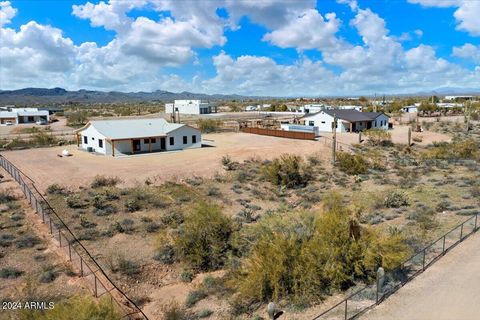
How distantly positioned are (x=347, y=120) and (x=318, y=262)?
52.2 meters

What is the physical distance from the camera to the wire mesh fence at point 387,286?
1209 cm

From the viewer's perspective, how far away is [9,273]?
16766mm

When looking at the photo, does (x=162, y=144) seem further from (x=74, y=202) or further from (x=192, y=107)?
(x=192, y=107)

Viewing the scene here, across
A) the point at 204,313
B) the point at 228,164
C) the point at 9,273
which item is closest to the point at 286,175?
the point at 228,164

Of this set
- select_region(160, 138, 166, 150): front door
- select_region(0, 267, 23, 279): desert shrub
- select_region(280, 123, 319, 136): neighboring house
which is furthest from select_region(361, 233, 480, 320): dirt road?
select_region(280, 123, 319, 136): neighboring house

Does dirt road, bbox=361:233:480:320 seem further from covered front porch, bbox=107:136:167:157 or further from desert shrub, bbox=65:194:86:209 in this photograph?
covered front porch, bbox=107:136:167:157

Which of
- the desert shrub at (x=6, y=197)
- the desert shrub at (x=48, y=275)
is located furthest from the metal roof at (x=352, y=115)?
the desert shrub at (x=48, y=275)

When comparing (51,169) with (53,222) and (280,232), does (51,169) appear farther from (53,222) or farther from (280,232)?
(280,232)

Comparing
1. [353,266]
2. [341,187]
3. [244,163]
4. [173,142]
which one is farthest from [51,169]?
[353,266]

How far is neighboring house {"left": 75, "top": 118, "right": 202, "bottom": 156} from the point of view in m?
40.2

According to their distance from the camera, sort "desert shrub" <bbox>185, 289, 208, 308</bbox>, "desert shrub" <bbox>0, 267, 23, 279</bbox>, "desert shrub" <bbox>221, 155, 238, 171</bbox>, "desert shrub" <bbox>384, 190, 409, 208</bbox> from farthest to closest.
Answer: "desert shrub" <bbox>221, 155, 238, 171</bbox>, "desert shrub" <bbox>384, 190, 409, 208</bbox>, "desert shrub" <bbox>0, 267, 23, 279</bbox>, "desert shrub" <bbox>185, 289, 208, 308</bbox>

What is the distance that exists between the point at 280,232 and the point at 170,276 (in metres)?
5.59

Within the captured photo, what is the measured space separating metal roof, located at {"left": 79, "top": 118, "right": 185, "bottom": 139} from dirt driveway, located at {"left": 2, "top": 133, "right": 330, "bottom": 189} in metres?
2.62

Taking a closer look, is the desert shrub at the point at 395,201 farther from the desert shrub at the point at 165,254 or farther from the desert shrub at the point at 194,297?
the desert shrub at the point at 194,297
